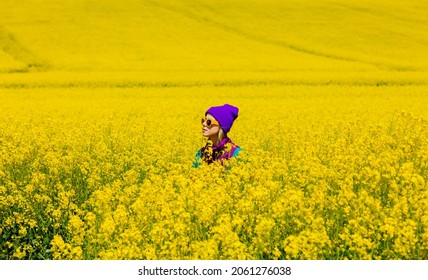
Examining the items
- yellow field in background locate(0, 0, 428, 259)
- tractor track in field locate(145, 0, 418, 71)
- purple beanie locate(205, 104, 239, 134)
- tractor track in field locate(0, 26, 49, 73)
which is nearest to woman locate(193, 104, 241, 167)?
purple beanie locate(205, 104, 239, 134)

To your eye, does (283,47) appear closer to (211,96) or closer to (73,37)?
(73,37)

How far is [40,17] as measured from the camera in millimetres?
29688

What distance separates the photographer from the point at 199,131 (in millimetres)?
9008

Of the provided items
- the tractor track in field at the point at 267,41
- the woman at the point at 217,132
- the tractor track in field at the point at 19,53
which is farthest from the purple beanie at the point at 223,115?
the tractor track in field at the point at 267,41

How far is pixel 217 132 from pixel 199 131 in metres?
3.23

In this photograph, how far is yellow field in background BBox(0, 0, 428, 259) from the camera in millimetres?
3809

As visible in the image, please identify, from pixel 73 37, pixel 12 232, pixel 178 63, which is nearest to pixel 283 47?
pixel 178 63

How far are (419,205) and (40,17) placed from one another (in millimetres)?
28450

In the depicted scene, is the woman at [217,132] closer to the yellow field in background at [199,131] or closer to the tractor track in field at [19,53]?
the yellow field in background at [199,131]

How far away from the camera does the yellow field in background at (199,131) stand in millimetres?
3809

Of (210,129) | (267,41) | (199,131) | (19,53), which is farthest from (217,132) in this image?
(267,41)
